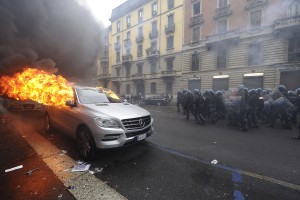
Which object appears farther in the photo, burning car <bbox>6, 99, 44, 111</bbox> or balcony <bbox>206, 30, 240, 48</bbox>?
balcony <bbox>206, 30, 240, 48</bbox>

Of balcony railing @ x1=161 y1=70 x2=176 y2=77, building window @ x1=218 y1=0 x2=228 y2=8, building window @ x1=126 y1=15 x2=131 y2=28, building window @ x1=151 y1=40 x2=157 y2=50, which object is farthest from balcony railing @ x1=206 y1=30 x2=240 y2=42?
building window @ x1=126 y1=15 x2=131 y2=28

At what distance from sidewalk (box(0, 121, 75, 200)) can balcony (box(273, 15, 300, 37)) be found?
19662 mm

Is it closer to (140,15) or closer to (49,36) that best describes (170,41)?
(140,15)

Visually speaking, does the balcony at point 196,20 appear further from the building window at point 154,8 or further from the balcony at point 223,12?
the building window at point 154,8

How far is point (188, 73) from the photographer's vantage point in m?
25.3

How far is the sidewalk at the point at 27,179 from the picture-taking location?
263 centimetres

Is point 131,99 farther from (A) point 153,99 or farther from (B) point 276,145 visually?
(B) point 276,145

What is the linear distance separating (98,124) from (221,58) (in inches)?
842

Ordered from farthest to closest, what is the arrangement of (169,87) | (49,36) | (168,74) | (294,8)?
1. (169,87)
2. (168,74)
3. (294,8)
4. (49,36)

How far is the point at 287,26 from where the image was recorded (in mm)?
16047

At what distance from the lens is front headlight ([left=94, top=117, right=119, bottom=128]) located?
11.9ft

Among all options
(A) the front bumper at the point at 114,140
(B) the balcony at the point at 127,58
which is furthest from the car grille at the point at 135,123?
(B) the balcony at the point at 127,58

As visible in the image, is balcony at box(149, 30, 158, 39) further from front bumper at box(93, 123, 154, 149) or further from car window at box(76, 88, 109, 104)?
front bumper at box(93, 123, 154, 149)

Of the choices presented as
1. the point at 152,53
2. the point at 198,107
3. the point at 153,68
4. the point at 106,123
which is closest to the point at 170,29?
the point at 152,53
